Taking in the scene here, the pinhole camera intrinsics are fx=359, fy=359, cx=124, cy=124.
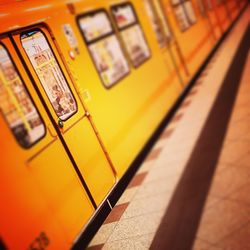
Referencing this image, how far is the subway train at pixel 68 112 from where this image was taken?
3240 mm

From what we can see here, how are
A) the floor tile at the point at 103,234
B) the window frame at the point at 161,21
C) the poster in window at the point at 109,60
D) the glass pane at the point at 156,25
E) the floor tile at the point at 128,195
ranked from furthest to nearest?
the window frame at the point at 161,21, the glass pane at the point at 156,25, the poster in window at the point at 109,60, the floor tile at the point at 128,195, the floor tile at the point at 103,234

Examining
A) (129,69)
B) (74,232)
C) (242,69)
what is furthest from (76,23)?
(242,69)

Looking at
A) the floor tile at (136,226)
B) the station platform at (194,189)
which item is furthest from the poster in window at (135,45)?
the floor tile at (136,226)

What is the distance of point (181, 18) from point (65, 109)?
21.7ft

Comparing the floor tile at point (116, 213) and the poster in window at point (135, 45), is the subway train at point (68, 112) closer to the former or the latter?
the poster in window at point (135, 45)

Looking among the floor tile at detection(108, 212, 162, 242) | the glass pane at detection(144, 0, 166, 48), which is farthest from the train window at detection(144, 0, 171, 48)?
the floor tile at detection(108, 212, 162, 242)

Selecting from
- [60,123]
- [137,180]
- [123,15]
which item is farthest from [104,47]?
[137,180]

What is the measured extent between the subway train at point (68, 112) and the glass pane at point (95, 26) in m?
0.02

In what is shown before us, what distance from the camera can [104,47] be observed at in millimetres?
5371

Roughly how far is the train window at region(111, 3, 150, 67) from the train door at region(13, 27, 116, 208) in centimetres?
211

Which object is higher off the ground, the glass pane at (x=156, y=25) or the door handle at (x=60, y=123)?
the glass pane at (x=156, y=25)

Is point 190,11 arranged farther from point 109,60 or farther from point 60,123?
point 60,123

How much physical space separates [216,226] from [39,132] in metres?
1.99

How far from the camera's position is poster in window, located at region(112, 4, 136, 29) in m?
5.97
